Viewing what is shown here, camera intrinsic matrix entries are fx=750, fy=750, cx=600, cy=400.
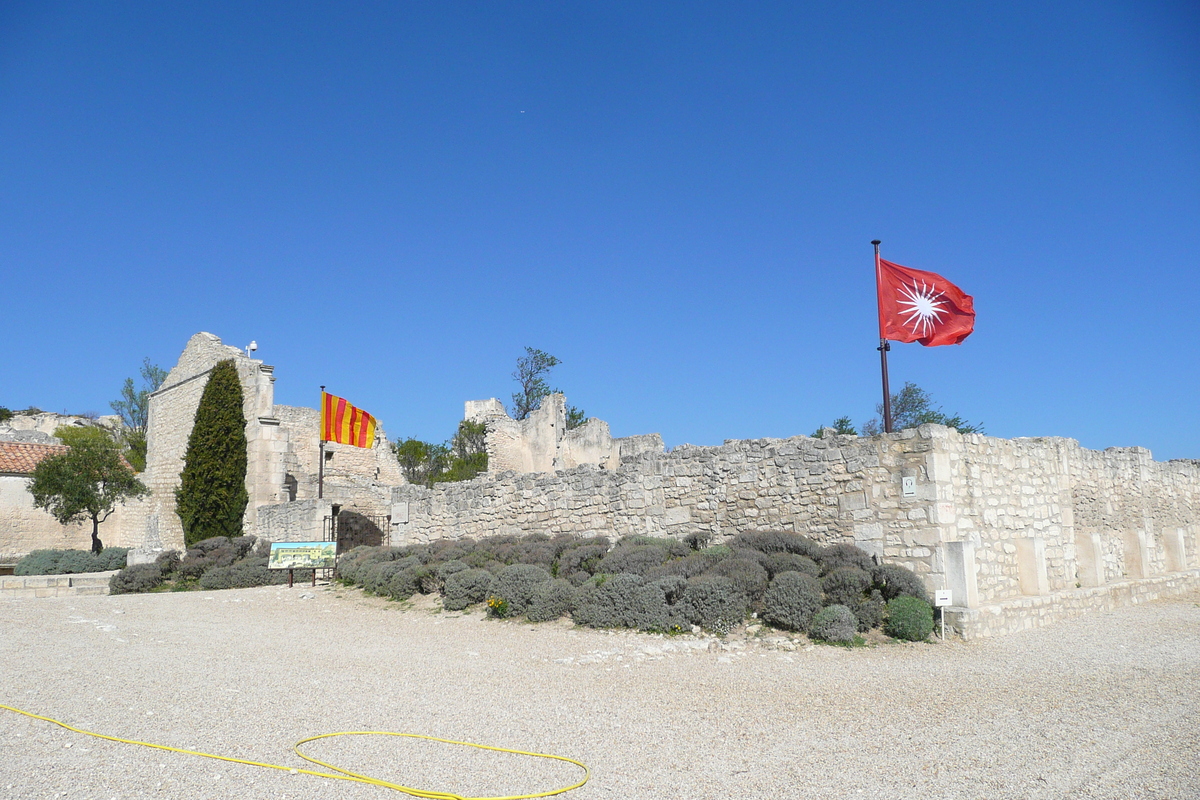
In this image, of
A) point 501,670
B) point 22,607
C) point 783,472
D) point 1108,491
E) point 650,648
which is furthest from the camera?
point 1108,491

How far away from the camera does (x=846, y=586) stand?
8891 mm

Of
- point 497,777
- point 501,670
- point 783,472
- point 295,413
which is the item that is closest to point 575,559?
point 783,472

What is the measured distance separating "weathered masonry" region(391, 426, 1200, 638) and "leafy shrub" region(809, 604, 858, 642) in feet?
4.73

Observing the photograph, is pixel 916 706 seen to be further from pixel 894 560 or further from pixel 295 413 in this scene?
pixel 295 413

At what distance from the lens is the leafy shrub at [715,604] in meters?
8.69

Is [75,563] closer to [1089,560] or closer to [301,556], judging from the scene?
[301,556]

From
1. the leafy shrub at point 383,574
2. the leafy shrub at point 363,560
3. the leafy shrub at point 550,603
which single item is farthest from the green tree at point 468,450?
the leafy shrub at point 550,603

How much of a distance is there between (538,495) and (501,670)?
25.5 feet

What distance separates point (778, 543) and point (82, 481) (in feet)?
71.0

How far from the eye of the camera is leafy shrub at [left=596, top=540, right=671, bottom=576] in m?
10.5

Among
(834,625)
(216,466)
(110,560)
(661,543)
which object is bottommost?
(110,560)

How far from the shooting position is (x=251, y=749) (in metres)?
4.83

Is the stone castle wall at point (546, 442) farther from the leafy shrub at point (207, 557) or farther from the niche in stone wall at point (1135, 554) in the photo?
the niche in stone wall at point (1135, 554)

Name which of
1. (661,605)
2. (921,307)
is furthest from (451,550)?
(921,307)
